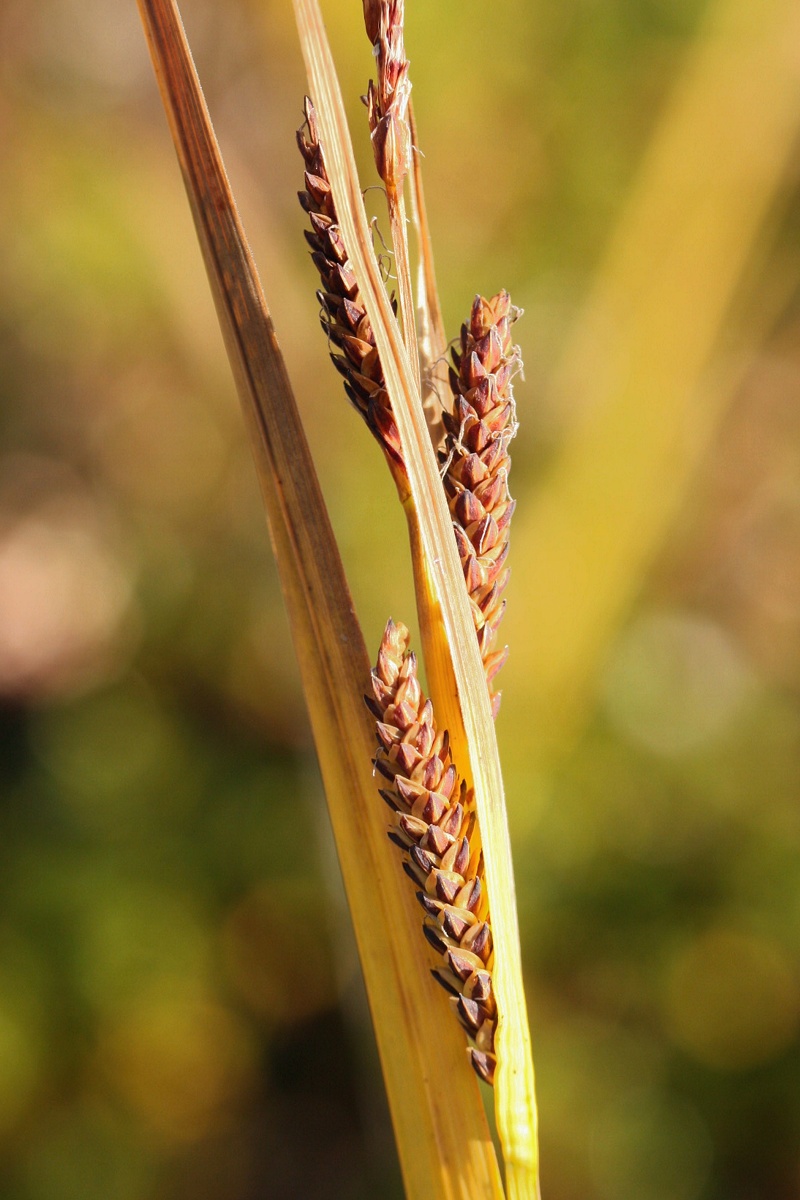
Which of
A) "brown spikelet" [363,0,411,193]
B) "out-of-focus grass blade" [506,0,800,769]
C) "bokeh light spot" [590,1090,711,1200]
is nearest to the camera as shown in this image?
"brown spikelet" [363,0,411,193]

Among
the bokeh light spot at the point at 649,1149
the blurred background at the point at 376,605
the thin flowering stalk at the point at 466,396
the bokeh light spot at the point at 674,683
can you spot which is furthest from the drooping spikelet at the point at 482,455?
the bokeh light spot at the point at 649,1149

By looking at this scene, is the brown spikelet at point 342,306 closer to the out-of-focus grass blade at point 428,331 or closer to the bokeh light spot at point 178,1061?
the out-of-focus grass blade at point 428,331

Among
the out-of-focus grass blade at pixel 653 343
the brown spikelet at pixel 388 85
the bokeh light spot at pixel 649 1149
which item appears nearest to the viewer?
the brown spikelet at pixel 388 85

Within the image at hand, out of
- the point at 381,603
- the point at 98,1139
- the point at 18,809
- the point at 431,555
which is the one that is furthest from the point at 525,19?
the point at 98,1139

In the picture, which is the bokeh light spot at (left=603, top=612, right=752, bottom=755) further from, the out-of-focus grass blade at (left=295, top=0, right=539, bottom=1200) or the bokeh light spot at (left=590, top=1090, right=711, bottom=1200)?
the out-of-focus grass blade at (left=295, top=0, right=539, bottom=1200)

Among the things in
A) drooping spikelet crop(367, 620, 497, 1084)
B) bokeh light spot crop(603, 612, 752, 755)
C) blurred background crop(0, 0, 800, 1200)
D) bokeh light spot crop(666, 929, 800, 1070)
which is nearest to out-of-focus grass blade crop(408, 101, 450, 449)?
drooping spikelet crop(367, 620, 497, 1084)

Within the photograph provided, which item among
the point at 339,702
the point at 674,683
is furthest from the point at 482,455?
the point at 674,683

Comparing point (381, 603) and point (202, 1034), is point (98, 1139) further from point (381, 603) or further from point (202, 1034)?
point (381, 603)

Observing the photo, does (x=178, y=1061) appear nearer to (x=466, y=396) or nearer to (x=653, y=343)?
(x=466, y=396)
